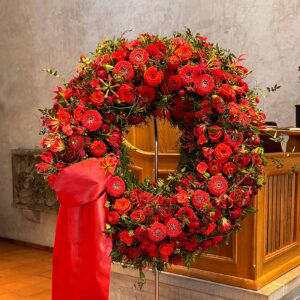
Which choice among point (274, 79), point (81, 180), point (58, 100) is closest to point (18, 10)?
point (274, 79)

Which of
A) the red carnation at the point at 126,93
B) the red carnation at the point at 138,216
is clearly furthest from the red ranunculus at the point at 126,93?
the red carnation at the point at 138,216

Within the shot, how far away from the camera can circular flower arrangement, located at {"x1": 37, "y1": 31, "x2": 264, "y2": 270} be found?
198 cm

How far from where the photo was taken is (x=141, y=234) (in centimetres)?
194

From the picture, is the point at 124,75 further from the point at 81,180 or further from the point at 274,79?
the point at 274,79

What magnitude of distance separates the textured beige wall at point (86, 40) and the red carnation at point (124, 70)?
8.33ft

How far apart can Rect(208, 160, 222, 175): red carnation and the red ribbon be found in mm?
466

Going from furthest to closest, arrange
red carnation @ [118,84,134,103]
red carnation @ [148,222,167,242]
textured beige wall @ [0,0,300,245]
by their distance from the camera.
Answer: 1. textured beige wall @ [0,0,300,245]
2. red carnation @ [118,84,134,103]
3. red carnation @ [148,222,167,242]

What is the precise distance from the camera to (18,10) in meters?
6.43

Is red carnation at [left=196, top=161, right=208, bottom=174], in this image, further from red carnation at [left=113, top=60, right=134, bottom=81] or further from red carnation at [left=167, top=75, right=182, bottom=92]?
red carnation at [left=113, top=60, right=134, bottom=81]

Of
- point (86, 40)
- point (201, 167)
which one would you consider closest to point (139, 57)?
point (201, 167)

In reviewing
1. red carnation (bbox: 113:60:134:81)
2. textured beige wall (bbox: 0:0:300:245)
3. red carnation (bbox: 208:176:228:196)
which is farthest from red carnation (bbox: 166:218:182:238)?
textured beige wall (bbox: 0:0:300:245)

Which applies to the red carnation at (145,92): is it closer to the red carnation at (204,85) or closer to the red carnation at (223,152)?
the red carnation at (204,85)

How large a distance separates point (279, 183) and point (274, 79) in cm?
161

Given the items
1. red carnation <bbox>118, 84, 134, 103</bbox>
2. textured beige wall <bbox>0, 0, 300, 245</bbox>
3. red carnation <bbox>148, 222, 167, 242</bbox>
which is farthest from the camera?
textured beige wall <bbox>0, 0, 300, 245</bbox>
